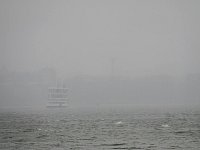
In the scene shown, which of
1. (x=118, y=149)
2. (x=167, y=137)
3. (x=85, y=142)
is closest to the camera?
(x=118, y=149)

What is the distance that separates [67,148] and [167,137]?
2662cm

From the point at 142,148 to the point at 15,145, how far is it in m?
24.1

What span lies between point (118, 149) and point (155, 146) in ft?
24.0

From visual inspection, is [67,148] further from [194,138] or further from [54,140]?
[194,138]

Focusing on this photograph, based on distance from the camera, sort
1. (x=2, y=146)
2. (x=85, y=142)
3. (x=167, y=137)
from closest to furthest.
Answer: (x=2, y=146), (x=85, y=142), (x=167, y=137)

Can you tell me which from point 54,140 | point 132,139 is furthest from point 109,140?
point 54,140

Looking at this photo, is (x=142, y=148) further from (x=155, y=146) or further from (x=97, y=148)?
(x=97, y=148)

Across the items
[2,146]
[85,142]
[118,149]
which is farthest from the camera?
[85,142]

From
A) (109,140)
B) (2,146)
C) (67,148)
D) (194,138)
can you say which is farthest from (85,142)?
(194,138)

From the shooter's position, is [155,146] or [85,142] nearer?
[155,146]

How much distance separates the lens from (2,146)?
76.6 metres

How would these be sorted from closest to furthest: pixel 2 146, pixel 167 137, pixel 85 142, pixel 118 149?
pixel 118 149 → pixel 2 146 → pixel 85 142 → pixel 167 137

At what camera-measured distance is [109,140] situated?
85812mm

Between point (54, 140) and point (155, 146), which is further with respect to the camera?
point (54, 140)
